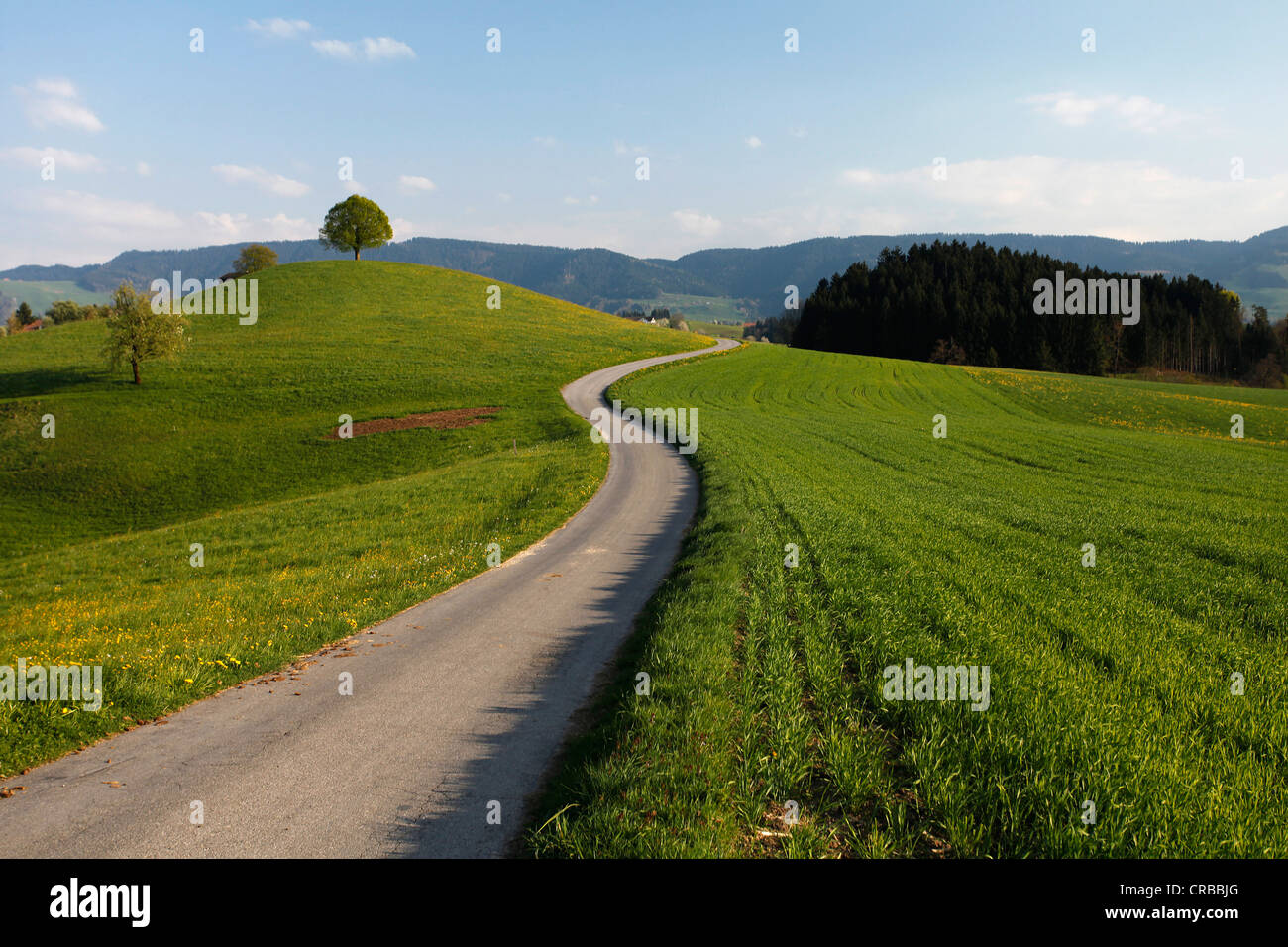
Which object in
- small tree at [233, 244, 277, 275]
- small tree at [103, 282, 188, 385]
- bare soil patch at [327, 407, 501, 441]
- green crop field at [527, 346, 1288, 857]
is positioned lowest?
green crop field at [527, 346, 1288, 857]

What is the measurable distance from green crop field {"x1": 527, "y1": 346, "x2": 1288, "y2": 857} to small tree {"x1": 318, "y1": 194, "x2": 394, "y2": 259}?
110965 millimetres

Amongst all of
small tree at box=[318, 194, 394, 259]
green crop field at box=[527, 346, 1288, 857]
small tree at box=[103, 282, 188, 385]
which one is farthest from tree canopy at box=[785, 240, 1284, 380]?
small tree at box=[103, 282, 188, 385]

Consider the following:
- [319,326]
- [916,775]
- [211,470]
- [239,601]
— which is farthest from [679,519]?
[319,326]

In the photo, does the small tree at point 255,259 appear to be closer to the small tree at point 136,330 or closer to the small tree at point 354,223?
the small tree at point 354,223

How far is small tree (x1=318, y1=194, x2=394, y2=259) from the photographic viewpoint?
11081 centimetres

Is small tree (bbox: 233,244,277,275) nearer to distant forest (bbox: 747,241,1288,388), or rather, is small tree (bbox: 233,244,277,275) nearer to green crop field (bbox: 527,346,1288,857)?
distant forest (bbox: 747,241,1288,388)

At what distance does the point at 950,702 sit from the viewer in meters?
7.09

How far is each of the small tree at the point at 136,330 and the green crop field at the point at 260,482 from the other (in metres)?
2.54

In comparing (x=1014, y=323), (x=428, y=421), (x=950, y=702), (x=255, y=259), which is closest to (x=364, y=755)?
(x=950, y=702)

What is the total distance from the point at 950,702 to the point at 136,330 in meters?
65.7

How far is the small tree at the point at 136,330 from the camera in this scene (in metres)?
54.1

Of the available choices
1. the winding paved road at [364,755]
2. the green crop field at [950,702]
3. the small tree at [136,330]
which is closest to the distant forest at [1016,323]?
the green crop field at [950,702]
